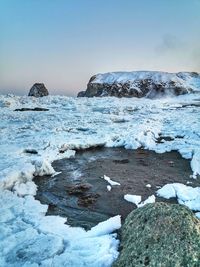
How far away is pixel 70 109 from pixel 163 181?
1274cm

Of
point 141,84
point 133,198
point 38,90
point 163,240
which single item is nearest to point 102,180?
point 133,198

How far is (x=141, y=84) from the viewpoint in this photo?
3466 cm

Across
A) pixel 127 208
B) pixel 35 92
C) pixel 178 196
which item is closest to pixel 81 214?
pixel 127 208

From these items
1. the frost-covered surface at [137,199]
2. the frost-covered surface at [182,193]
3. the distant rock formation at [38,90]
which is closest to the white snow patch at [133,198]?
the frost-covered surface at [137,199]

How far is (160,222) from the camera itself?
3387mm

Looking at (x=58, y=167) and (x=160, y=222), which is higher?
(x=160, y=222)

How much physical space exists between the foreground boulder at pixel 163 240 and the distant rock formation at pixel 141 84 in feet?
95.6

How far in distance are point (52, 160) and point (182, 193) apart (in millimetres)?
3540

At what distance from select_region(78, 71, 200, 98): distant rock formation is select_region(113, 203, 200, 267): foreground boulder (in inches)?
1148

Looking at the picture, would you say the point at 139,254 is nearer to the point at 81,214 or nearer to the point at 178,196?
the point at 81,214

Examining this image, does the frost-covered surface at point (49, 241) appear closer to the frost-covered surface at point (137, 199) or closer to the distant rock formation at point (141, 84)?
the frost-covered surface at point (137, 199)

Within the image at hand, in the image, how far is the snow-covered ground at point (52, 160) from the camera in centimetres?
386

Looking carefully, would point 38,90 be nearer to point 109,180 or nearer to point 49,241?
point 109,180

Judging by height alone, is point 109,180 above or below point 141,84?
below
